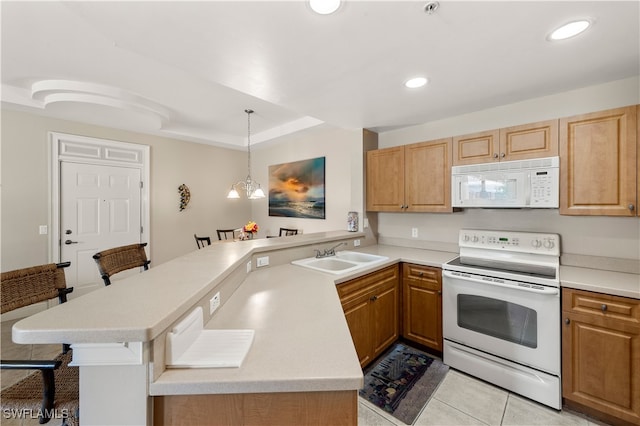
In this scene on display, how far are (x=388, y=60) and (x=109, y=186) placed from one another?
411cm

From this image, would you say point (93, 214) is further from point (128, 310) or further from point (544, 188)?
point (544, 188)

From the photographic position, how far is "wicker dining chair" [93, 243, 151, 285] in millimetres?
1729

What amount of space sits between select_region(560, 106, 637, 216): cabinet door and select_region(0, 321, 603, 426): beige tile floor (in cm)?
144

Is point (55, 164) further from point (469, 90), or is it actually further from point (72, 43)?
point (469, 90)

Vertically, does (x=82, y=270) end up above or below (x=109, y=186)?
below

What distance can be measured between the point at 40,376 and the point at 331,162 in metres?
3.40

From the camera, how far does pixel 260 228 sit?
529cm

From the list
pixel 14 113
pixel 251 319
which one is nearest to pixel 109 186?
pixel 14 113

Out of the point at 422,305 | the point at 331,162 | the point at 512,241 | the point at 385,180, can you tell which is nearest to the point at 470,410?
the point at 422,305

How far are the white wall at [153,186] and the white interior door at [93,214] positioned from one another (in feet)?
0.64

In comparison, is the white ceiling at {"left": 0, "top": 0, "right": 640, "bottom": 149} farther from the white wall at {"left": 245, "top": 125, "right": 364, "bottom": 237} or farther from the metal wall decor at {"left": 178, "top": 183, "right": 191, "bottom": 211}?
the metal wall decor at {"left": 178, "top": 183, "right": 191, "bottom": 211}

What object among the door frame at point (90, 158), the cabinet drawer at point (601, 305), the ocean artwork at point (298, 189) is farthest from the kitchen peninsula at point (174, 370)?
the door frame at point (90, 158)

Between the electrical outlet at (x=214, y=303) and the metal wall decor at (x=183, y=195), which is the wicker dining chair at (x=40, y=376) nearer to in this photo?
the electrical outlet at (x=214, y=303)

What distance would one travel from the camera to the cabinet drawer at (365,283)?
1980 millimetres
